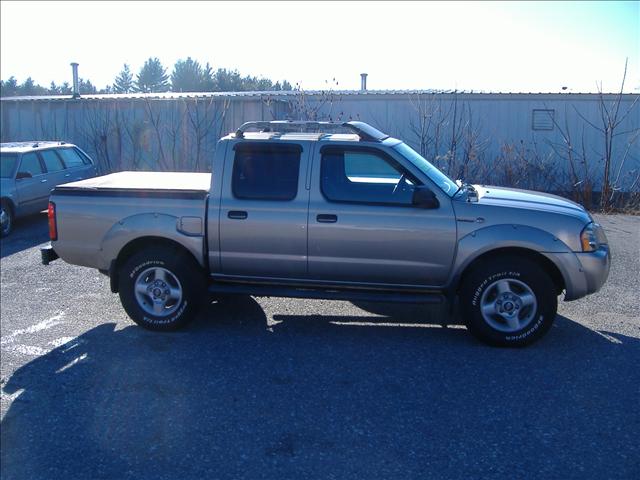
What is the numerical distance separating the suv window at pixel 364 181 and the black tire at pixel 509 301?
3.25ft

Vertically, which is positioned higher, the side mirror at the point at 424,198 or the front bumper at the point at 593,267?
the side mirror at the point at 424,198

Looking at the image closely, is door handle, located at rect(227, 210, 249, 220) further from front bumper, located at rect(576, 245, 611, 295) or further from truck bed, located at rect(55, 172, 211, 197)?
front bumper, located at rect(576, 245, 611, 295)

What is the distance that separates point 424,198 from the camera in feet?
20.9

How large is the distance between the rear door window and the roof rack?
7.82 metres

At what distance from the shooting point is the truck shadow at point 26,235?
454 inches

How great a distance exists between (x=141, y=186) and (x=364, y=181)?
7.37 ft

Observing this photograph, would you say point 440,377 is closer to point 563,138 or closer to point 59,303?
point 59,303

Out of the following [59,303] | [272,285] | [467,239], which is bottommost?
[59,303]

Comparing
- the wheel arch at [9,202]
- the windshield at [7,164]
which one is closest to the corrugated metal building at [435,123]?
the windshield at [7,164]

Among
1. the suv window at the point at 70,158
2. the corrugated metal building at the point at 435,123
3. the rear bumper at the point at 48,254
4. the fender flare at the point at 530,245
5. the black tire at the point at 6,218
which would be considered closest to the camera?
the fender flare at the point at 530,245

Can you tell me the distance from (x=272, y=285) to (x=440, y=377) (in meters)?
1.96

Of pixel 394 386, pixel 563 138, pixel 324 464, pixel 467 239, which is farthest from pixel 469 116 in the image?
pixel 324 464

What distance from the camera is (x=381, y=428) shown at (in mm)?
4770

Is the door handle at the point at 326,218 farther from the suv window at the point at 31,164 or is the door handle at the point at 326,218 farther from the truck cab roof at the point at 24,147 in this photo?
the truck cab roof at the point at 24,147
